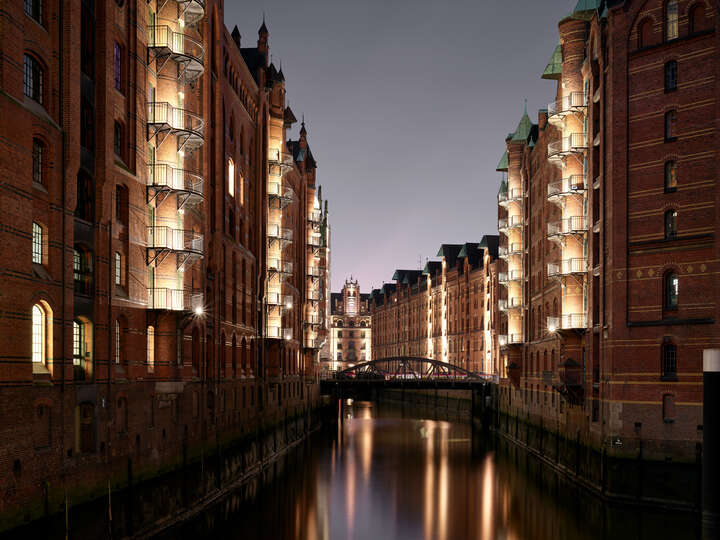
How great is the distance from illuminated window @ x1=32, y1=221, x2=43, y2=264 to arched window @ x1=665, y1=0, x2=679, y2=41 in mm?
26246

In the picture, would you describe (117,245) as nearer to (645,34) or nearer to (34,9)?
(34,9)

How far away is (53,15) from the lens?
70.3ft

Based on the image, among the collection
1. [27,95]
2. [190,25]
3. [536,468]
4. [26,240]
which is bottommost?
[536,468]

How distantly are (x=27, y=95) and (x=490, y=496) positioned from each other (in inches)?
963

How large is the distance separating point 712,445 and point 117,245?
18.7 meters

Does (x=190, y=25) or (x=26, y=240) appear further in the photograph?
(x=190, y=25)

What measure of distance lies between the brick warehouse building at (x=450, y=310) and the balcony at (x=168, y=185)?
2483 inches

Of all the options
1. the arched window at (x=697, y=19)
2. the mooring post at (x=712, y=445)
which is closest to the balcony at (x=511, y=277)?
the arched window at (x=697, y=19)

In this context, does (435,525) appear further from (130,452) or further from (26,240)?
(26,240)

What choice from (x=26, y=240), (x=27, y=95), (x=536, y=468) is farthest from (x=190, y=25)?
(x=536, y=468)

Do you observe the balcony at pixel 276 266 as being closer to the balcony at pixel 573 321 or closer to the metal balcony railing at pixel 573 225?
the metal balcony railing at pixel 573 225

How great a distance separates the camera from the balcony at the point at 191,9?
29964 millimetres

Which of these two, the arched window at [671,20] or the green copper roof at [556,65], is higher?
the green copper roof at [556,65]

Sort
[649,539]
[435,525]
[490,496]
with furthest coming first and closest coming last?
1. [490,496]
2. [435,525]
3. [649,539]
